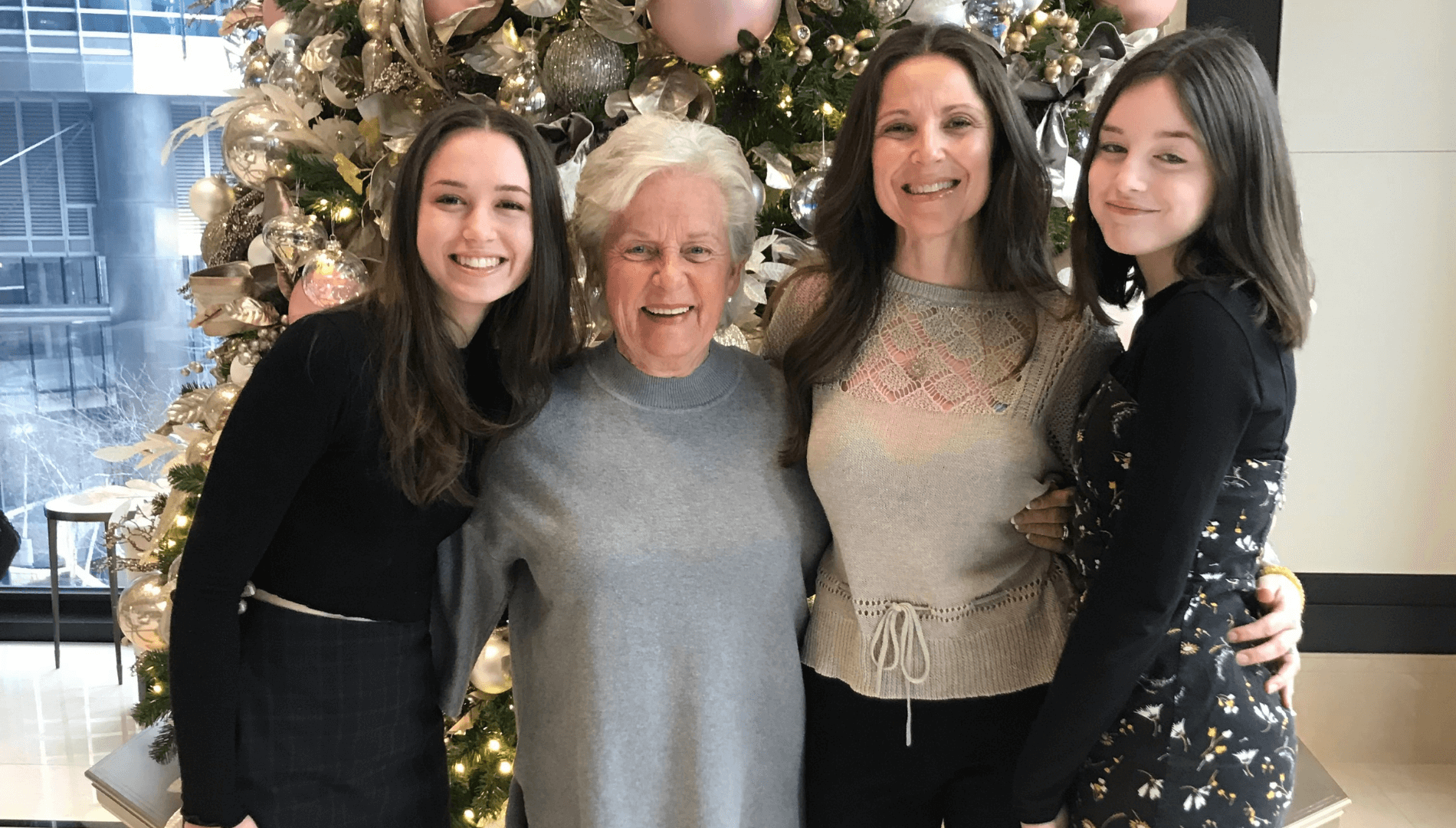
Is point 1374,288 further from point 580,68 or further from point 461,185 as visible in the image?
point 461,185

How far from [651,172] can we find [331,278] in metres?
0.75

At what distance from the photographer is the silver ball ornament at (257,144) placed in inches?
84.0

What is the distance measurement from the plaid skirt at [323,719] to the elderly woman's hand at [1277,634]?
3.67ft

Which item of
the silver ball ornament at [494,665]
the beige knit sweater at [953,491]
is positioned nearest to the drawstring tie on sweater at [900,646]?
the beige knit sweater at [953,491]

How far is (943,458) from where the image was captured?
1514 mm

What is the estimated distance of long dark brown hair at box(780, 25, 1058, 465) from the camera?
155 centimetres

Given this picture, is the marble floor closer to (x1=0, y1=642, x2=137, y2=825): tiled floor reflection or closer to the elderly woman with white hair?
(x1=0, y1=642, x2=137, y2=825): tiled floor reflection

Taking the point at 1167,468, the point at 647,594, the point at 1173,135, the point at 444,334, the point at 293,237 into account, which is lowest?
the point at 647,594

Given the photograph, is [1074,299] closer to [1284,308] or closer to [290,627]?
[1284,308]

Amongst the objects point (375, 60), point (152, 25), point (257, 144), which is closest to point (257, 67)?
point (257, 144)

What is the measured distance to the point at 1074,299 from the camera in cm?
157

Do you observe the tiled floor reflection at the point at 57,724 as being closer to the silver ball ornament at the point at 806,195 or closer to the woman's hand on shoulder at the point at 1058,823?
the silver ball ornament at the point at 806,195

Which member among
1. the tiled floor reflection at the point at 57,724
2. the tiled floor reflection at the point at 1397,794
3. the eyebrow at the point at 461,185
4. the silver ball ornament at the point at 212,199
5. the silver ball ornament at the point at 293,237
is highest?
the silver ball ornament at the point at 212,199

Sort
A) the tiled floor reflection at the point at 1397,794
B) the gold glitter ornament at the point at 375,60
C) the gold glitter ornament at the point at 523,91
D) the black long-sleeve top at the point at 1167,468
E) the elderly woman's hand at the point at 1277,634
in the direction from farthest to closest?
the tiled floor reflection at the point at 1397,794, the gold glitter ornament at the point at 375,60, the gold glitter ornament at the point at 523,91, the elderly woman's hand at the point at 1277,634, the black long-sleeve top at the point at 1167,468
